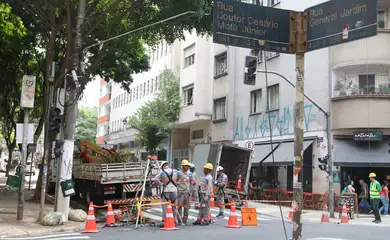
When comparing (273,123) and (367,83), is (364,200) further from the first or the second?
(273,123)

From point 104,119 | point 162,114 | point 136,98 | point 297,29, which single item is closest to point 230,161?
point 162,114

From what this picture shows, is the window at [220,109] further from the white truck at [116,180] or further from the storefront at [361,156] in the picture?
the white truck at [116,180]

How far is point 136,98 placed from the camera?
50125 mm

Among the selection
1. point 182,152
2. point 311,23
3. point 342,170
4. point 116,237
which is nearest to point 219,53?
point 182,152

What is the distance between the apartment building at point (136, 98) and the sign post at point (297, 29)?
95.3ft

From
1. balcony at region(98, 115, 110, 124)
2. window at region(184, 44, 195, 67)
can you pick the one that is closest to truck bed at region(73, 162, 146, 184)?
window at region(184, 44, 195, 67)

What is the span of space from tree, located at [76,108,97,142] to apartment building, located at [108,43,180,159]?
22.8 metres

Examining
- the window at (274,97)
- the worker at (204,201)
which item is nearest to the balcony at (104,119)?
the window at (274,97)

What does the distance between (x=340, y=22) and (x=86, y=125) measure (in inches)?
3194

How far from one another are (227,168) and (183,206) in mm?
10439

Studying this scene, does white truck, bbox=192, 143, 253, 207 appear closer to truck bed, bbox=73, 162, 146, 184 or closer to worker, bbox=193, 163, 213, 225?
truck bed, bbox=73, 162, 146, 184

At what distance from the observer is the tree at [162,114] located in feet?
117

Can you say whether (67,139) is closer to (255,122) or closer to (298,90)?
(298,90)

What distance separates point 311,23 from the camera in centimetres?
699
